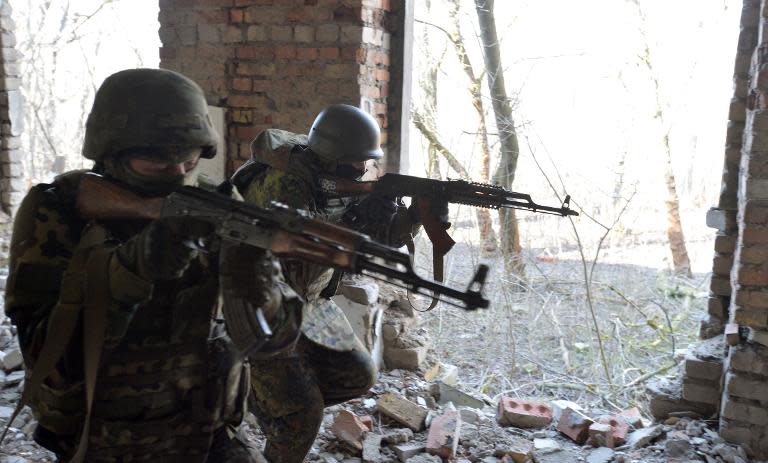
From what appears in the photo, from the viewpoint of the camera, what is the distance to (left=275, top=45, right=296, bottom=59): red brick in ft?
13.7

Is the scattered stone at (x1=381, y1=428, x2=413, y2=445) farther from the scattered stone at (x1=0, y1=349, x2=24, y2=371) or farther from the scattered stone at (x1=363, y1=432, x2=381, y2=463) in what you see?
the scattered stone at (x1=0, y1=349, x2=24, y2=371)

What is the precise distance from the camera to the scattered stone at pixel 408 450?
3.35 m

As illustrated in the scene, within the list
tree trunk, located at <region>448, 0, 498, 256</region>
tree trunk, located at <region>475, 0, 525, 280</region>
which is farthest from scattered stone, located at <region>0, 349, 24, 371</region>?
tree trunk, located at <region>448, 0, 498, 256</region>

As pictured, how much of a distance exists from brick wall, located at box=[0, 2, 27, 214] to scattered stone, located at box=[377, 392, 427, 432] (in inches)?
197

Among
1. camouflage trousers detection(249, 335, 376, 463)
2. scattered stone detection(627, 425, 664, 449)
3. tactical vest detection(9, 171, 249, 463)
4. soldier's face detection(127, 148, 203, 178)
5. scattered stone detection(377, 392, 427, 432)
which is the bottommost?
scattered stone detection(627, 425, 664, 449)

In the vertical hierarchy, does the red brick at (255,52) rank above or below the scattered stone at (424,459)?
above

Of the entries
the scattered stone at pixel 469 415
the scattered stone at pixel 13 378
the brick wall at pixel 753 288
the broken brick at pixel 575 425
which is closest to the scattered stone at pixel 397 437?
the scattered stone at pixel 469 415

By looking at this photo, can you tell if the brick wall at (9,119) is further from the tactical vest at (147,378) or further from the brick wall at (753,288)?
the brick wall at (753,288)

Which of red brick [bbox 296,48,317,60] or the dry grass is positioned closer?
red brick [bbox 296,48,317,60]

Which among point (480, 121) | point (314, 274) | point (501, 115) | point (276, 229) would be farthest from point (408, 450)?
point (480, 121)

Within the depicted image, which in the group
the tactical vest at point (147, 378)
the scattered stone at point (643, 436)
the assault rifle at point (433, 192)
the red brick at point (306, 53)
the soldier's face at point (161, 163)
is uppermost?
the red brick at point (306, 53)

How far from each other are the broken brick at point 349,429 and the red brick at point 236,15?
8.48ft

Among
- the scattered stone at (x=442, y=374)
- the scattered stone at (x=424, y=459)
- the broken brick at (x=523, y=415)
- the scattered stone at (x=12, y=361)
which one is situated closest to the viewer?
the scattered stone at (x=424, y=459)

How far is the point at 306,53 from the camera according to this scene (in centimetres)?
413
